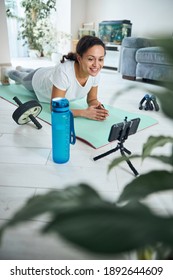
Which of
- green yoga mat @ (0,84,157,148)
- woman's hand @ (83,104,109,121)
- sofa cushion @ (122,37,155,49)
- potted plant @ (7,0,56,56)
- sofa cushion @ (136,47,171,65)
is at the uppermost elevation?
potted plant @ (7,0,56,56)

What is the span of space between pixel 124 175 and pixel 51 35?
4.68 m

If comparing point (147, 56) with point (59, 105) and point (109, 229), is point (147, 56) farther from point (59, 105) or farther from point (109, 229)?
point (109, 229)

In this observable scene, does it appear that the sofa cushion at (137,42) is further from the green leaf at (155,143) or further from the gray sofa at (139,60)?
the green leaf at (155,143)

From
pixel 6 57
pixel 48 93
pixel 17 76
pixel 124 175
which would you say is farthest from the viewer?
pixel 6 57

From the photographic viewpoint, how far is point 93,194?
0.22 metres

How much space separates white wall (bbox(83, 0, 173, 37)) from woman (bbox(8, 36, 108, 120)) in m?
2.22

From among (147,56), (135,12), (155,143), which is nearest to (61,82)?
(155,143)

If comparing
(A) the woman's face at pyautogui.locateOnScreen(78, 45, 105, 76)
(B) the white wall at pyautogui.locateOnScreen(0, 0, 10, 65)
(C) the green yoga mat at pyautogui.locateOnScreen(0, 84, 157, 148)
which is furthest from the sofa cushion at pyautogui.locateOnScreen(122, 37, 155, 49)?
(B) the white wall at pyautogui.locateOnScreen(0, 0, 10, 65)

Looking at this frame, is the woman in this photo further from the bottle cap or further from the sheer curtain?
the sheer curtain

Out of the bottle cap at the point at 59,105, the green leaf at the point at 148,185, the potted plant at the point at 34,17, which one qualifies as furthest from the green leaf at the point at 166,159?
the potted plant at the point at 34,17

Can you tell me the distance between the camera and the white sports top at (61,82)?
1454 mm

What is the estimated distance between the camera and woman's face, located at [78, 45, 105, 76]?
52.4 inches
